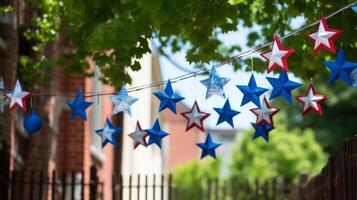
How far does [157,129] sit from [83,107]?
117 cm

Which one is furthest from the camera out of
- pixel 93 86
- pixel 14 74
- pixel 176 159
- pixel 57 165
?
pixel 176 159

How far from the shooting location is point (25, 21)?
47.0 feet

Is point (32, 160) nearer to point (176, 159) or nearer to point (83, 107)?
point (83, 107)

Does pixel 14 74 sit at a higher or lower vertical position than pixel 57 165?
higher

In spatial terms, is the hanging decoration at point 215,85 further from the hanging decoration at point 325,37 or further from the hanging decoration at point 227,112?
the hanging decoration at point 325,37

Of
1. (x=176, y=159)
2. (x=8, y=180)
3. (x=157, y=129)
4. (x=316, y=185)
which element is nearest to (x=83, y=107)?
(x=157, y=129)

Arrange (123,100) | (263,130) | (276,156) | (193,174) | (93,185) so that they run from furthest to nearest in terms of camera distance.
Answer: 1. (193,174)
2. (276,156)
3. (93,185)
4. (263,130)
5. (123,100)

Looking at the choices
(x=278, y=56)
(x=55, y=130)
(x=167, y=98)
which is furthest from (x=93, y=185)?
(x=278, y=56)

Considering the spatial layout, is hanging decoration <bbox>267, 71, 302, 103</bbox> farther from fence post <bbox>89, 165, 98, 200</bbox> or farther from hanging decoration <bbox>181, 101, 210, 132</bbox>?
fence post <bbox>89, 165, 98, 200</bbox>

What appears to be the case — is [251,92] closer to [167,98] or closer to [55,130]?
[167,98]

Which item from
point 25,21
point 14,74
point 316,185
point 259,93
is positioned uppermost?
point 25,21

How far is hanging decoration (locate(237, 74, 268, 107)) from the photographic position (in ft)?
27.7

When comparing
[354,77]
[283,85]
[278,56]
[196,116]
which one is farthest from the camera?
[196,116]

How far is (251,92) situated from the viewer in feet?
27.7
